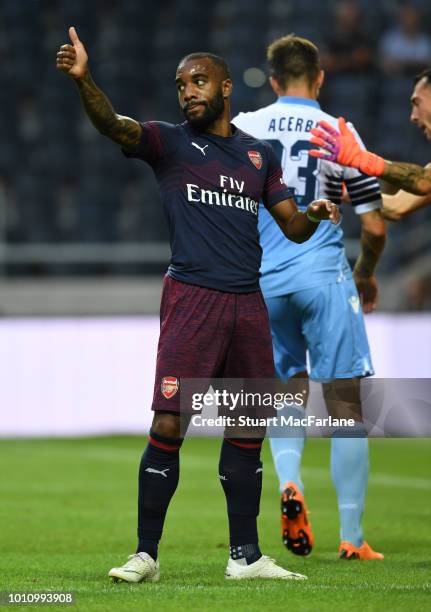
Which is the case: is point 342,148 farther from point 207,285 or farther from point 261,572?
point 261,572

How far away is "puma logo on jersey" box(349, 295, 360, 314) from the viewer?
5686mm

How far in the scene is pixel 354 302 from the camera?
18.7 ft

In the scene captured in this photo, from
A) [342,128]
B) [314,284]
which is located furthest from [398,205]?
[342,128]

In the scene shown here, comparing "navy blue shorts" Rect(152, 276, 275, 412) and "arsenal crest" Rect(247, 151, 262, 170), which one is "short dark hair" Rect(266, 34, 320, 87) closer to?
"arsenal crest" Rect(247, 151, 262, 170)

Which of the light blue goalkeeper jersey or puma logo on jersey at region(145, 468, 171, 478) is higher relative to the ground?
the light blue goalkeeper jersey

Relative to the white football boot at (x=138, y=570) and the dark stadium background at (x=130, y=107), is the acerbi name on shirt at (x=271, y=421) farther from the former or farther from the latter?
the dark stadium background at (x=130, y=107)

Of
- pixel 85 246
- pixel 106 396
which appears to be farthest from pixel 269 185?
pixel 85 246

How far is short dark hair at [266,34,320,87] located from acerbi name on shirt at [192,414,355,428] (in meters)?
1.60

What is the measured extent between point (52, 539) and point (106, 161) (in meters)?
9.38

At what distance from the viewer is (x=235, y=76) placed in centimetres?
1509

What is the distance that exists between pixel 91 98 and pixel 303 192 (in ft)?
5.44

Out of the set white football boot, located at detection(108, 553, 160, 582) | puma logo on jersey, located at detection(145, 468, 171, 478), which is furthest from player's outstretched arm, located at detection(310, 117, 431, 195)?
white football boot, located at detection(108, 553, 160, 582)

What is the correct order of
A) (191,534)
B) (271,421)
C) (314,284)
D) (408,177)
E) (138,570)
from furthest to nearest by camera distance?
(191,534), (271,421), (314,284), (408,177), (138,570)

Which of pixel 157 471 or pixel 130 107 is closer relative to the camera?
pixel 157 471
